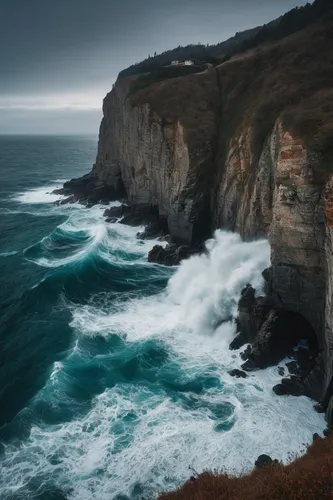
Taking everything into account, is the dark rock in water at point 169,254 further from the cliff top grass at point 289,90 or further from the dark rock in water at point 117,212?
the dark rock in water at point 117,212

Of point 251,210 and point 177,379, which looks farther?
point 251,210

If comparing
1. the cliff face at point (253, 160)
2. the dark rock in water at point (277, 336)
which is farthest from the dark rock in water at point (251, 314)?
the cliff face at point (253, 160)

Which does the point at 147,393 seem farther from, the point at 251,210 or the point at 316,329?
the point at 251,210

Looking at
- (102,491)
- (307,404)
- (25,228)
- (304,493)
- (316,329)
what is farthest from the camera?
(25,228)

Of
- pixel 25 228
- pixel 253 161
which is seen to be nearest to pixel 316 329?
pixel 253 161

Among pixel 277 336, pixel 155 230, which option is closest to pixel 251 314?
pixel 277 336

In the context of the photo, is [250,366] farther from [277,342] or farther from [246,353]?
[277,342]

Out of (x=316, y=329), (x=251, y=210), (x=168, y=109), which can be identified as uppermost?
(x=168, y=109)

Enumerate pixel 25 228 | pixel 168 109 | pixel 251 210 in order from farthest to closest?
pixel 25 228 → pixel 168 109 → pixel 251 210

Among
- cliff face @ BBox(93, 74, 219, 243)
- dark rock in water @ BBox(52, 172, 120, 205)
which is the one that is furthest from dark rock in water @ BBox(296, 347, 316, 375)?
dark rock in water @ BBox(52, 172, 120, 205)
